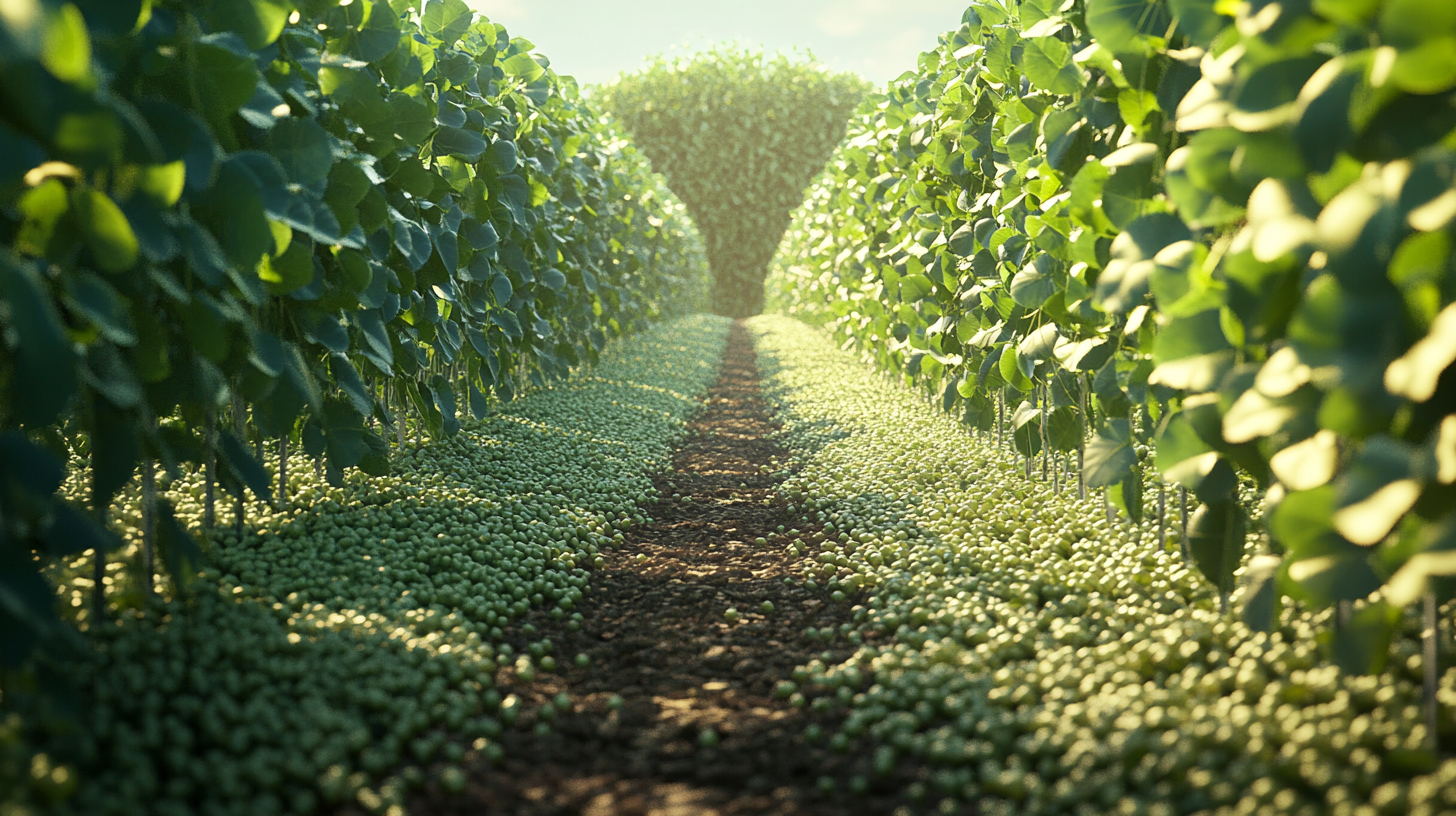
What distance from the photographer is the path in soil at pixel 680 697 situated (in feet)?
6.81

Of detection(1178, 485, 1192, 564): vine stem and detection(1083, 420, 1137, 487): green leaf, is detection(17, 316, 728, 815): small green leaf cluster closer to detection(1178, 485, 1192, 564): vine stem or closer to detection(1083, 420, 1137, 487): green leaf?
detection(1083, 420, 1137, 487): green leaf

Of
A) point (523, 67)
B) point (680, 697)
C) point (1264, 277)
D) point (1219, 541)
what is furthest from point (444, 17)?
point (1219, 541)

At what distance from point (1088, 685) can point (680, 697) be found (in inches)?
45.8

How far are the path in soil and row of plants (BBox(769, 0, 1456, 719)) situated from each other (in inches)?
44.3

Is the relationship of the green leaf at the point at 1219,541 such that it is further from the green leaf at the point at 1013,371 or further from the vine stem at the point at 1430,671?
A: the green leaf at the point at 1013,371

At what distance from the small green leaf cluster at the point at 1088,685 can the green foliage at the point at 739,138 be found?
23.5 m

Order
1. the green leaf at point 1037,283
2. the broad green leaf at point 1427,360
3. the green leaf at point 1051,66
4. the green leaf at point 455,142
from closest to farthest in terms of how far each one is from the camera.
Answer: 1. the broad green leaf at point 1427,360
2. the green leaf at point 1051,66
3. the green leaf at point 1037,283
4. the green leaf at point 455,142

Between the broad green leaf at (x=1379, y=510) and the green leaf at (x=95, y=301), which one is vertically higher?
the green leaf at (x=95, y=301)

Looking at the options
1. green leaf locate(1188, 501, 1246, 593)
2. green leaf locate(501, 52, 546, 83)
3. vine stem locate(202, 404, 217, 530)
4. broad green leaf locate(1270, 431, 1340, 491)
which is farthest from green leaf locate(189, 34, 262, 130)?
green leaf locate(501, 52, 546, 83)

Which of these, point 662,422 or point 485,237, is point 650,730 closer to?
point 485,237

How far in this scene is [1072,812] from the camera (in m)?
1.81

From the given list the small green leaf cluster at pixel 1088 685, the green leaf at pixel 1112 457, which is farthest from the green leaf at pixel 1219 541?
the green leaf at pixel 1112 457

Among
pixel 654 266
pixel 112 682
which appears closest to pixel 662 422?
pixel 112 682

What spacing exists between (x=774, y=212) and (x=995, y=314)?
22.8m
